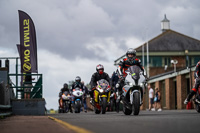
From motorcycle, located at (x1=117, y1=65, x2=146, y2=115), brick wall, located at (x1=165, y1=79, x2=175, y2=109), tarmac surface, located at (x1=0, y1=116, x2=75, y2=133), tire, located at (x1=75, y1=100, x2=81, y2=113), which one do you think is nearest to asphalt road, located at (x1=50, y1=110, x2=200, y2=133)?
tarmac surface, located at (x1=0, y1=116, x2=75, y2=133)

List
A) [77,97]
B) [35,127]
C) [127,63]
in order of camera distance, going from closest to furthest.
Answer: [35,127] < [127,63] < [77,97]

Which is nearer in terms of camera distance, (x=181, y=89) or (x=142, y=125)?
(x=142, y=125)

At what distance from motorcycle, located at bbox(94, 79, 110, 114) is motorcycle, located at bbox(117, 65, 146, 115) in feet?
12.2

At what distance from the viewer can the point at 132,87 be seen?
14.9 metres

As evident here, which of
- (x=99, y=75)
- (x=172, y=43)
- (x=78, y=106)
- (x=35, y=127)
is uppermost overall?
(x=172, y=43)

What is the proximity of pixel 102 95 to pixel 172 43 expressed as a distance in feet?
227

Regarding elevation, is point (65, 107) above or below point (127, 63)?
below

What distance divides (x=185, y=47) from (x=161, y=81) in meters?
33.6

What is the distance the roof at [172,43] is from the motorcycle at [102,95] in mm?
64411

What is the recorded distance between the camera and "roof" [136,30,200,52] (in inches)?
3329

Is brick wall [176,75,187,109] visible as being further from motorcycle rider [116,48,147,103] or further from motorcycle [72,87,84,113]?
motorcycle rider [116,48,147,103]

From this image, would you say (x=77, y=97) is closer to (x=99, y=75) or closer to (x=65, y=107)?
(x=65, y=107)

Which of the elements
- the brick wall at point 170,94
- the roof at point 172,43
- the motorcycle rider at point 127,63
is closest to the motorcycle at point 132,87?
the motorcycle rider at point 127,63

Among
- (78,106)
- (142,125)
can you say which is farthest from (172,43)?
(142,125)
